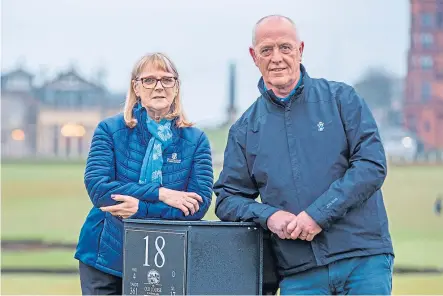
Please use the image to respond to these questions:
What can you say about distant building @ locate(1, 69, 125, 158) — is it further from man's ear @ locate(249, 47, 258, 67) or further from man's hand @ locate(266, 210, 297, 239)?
man's hand @ locate(266, 210, 297, 239)

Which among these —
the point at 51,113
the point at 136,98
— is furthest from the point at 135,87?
the point at 51,113

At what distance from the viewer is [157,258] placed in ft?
8.04

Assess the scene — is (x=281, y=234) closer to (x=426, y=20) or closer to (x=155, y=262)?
(x=155, y=262)

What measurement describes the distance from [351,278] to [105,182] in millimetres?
817

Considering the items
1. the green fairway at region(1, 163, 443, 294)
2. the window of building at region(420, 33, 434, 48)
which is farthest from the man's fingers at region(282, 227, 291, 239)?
the window of building at region(420, 33, 434, 48)

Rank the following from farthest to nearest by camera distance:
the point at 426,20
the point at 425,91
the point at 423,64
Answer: the point at 425,91, the point at 426,20, the point at 423,64

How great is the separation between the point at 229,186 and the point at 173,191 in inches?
7.5

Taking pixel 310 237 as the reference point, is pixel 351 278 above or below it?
below

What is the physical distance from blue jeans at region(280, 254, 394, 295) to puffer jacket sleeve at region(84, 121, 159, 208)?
556 millimetres

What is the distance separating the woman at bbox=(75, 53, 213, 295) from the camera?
2678mm

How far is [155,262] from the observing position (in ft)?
8.05

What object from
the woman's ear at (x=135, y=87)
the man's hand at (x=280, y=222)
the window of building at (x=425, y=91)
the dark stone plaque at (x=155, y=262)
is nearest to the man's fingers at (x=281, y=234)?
the man's hand at (x=280, y=222)

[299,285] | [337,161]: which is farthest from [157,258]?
[337,161]

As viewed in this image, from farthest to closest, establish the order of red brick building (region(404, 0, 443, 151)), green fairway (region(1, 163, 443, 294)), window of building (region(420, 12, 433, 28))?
window of building (region(420, 12, 433, 28)) < red brick building (region(404, 0, 443, 151)) < green fairway (region(1, 163, 443, 294))
